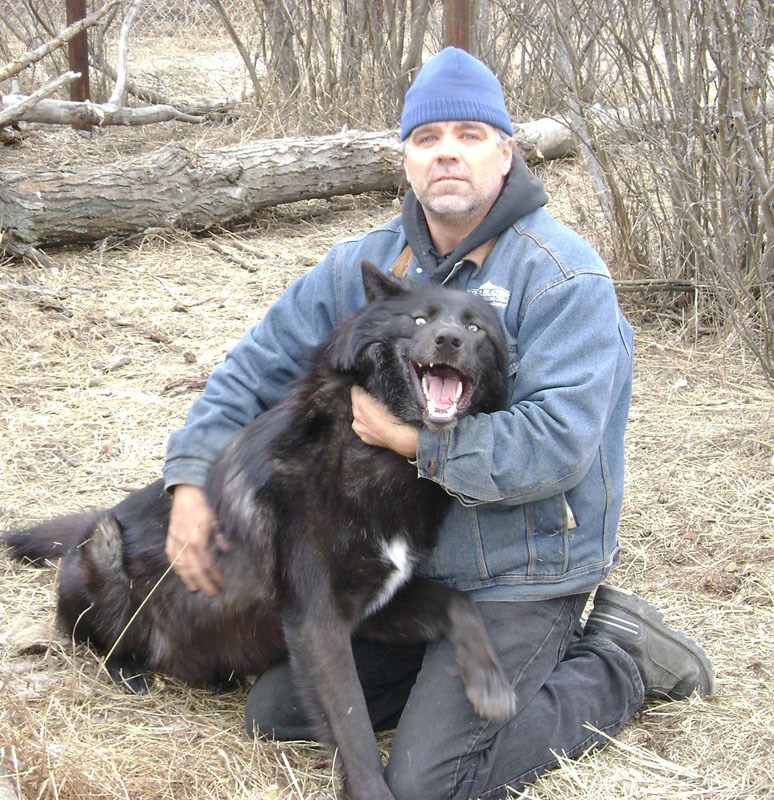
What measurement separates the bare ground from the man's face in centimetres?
158

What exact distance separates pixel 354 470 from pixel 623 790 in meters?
1.12

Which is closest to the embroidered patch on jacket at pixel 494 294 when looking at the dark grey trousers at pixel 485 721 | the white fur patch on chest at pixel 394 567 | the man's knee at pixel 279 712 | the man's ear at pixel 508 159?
the man's ear at pixel 508 159

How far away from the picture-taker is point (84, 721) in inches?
118

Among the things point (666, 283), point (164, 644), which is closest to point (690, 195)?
point (666, 283)

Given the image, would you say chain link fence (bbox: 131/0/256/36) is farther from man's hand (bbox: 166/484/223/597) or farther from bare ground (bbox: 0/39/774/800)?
man's hand (bbox: 166/484/223/597)

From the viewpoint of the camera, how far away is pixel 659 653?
3.09 metres

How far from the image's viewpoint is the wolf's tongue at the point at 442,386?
2.82m

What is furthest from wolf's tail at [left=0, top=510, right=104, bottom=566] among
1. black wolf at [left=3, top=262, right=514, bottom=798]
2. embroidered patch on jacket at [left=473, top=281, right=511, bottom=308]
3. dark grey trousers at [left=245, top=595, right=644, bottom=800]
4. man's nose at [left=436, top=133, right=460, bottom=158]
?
man's nose at [left=436, top=133, right=460, bottom=158]

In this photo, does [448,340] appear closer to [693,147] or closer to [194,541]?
[194,541]

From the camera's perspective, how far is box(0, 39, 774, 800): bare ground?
2.76m

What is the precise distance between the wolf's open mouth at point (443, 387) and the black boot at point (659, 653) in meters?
0.91

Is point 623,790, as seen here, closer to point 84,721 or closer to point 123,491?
point 84,721

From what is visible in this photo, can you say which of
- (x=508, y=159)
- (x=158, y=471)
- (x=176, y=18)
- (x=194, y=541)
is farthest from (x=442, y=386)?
(x=176, y=18)

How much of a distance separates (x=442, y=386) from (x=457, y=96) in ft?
2.79
